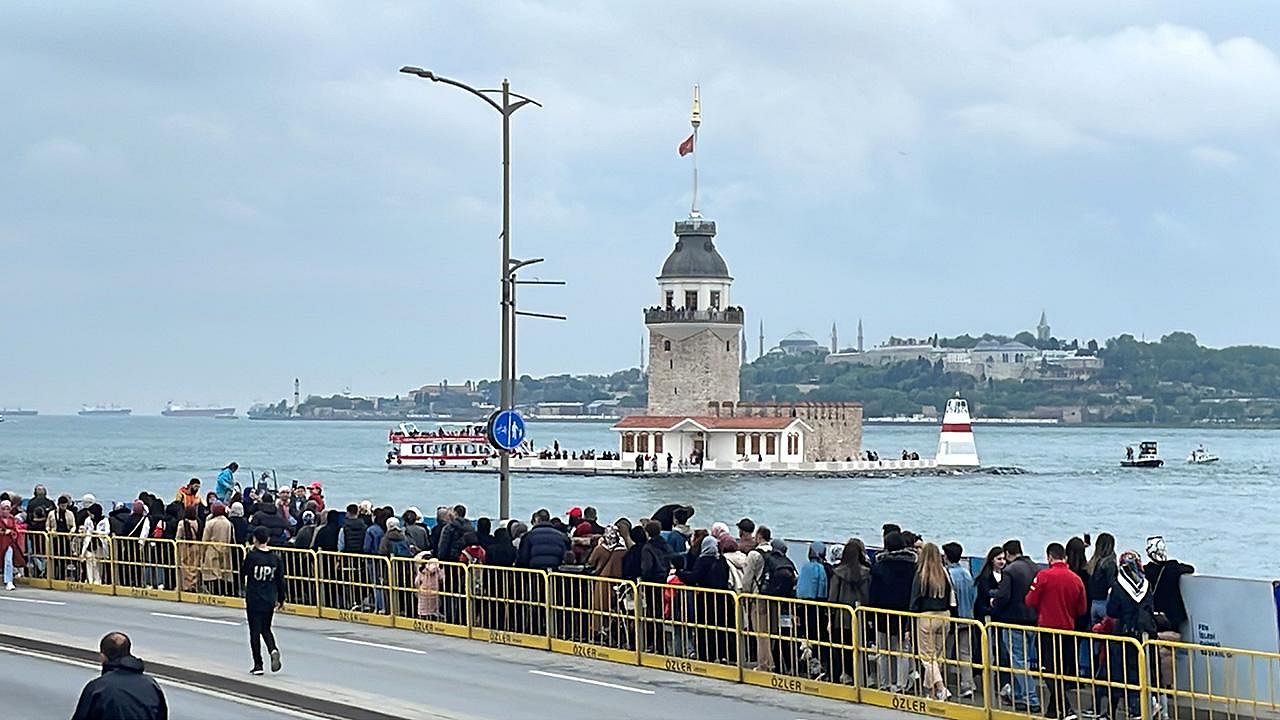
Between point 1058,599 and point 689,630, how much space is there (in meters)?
4.55

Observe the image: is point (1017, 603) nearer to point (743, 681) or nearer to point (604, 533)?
point (743, 681)

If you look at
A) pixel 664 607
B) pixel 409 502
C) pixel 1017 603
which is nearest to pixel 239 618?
pixel 664 607

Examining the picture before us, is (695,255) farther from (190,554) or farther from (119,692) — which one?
(119,692)

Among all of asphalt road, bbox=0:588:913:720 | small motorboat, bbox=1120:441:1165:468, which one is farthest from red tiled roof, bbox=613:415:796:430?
asphalt road, bbox=0:588:913:720

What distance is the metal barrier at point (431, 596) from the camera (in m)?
22.6

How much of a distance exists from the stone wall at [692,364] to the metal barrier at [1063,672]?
10198 cm

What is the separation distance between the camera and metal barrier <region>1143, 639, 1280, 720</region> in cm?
1488

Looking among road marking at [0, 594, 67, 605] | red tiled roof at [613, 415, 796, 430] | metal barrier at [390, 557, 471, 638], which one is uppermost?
red tiled roof at [613, 415, 796, 430]

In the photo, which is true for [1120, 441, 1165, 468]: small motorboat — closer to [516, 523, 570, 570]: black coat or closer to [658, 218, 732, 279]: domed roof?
[658, 218, 732, 279]: domed roof

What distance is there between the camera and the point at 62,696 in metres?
17.6

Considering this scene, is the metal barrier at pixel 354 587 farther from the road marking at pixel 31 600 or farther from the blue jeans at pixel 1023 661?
the blue jeans at pixel 1023 661

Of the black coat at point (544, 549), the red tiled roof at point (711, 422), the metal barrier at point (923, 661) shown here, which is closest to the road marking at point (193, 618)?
the black coat at point (544, 549)

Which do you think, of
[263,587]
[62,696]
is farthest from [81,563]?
[62,696]

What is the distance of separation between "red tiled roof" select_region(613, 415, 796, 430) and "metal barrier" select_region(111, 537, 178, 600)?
9046 centimetres
